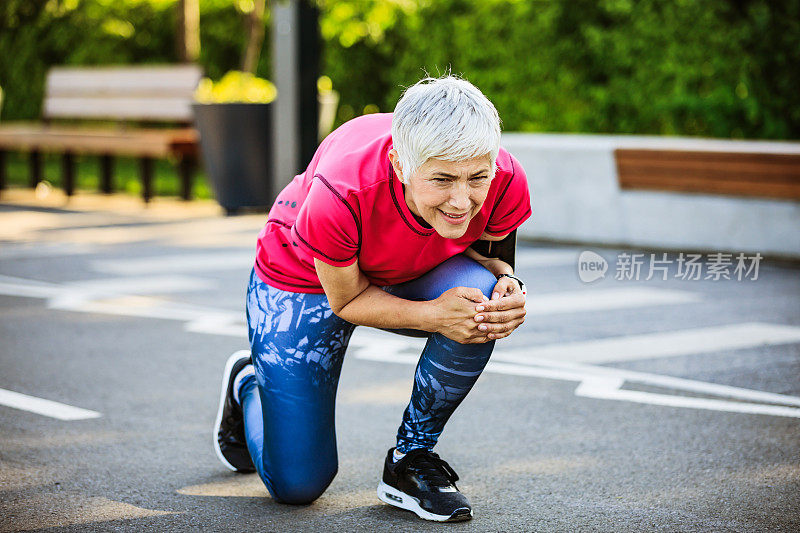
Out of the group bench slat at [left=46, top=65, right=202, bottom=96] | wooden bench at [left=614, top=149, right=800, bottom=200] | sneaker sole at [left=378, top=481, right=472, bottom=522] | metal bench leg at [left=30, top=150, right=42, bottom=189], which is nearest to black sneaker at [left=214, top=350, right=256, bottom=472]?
sneaker sole at [left=378, top=481, right=472, bottom=522]

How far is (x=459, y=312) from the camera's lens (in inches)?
136

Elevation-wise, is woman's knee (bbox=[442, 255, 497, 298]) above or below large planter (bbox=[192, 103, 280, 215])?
above

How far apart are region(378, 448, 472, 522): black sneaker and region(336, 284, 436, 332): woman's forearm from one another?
20.1 inches

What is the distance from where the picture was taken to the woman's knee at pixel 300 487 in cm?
370

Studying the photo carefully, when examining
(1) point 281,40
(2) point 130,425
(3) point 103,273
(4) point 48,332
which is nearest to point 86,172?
(1) point 281,40

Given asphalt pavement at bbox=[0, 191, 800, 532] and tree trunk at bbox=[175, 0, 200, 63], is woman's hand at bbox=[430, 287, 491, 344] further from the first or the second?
tree trunk at bbox=[175, 0, 200, 63]

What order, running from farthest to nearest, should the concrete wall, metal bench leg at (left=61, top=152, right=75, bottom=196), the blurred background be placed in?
1. metal bench leg at (left=61, top=152, right=75, bottom=196)
2. the concrete wall
3. the blurred background

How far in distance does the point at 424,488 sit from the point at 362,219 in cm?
94

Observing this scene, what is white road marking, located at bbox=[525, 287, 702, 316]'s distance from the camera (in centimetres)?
733

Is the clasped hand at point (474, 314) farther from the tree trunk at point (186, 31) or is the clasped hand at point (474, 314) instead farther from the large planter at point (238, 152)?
the tree trunk at point (186, 31)

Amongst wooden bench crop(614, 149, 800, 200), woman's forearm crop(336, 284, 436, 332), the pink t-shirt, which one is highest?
the pink t-shirt

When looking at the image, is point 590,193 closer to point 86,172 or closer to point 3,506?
point 3,506

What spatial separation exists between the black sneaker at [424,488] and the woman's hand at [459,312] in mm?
500

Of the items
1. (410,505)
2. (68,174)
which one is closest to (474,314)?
(410,505)
